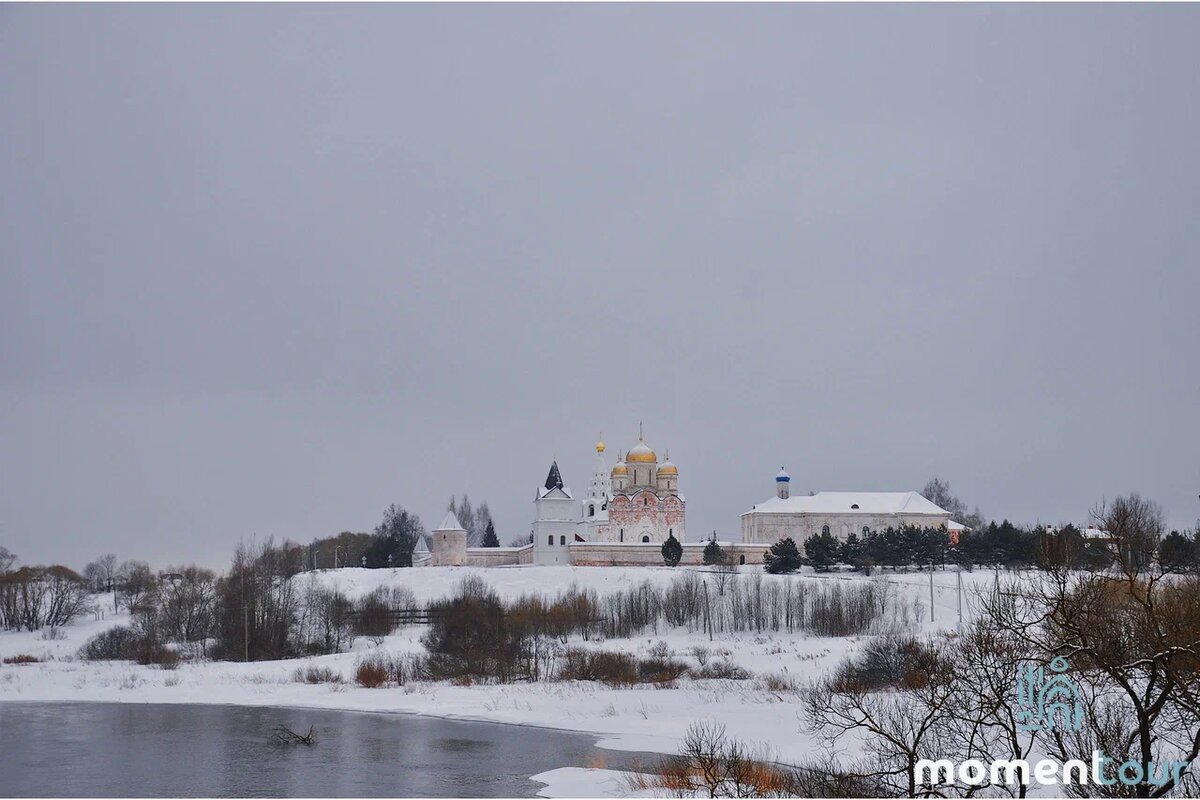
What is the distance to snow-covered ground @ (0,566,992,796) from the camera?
21078 millimetres

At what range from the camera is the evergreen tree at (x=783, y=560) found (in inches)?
2045

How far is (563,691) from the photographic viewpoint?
89.9 feet

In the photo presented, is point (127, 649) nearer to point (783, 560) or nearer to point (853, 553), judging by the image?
point (783, 560)

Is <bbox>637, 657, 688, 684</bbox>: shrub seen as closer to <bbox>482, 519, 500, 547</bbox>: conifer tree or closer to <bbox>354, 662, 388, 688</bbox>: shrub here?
<bbox>354, 662, 388, 688</bbox>: shrub

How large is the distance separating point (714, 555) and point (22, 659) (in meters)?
30.0

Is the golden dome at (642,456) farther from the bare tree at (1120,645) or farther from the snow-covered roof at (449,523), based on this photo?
the bare tree at (1120,645)

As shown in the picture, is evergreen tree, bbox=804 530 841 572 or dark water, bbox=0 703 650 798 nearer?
dark water, bbox=0 703 650 798

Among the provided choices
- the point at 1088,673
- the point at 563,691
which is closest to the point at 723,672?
the point at 563,691

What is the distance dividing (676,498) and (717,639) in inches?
851

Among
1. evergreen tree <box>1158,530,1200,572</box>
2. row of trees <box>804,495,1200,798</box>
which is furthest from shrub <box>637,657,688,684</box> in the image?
row of trees <box>804,495,1200,798</box>

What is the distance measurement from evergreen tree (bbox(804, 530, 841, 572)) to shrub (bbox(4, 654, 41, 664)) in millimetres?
31432

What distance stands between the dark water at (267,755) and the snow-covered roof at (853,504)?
134ft

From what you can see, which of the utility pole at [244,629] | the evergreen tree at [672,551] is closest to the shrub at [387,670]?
the utility pole at [244,629]

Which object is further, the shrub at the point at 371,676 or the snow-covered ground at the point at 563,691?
the shrub at the point at 371,676
